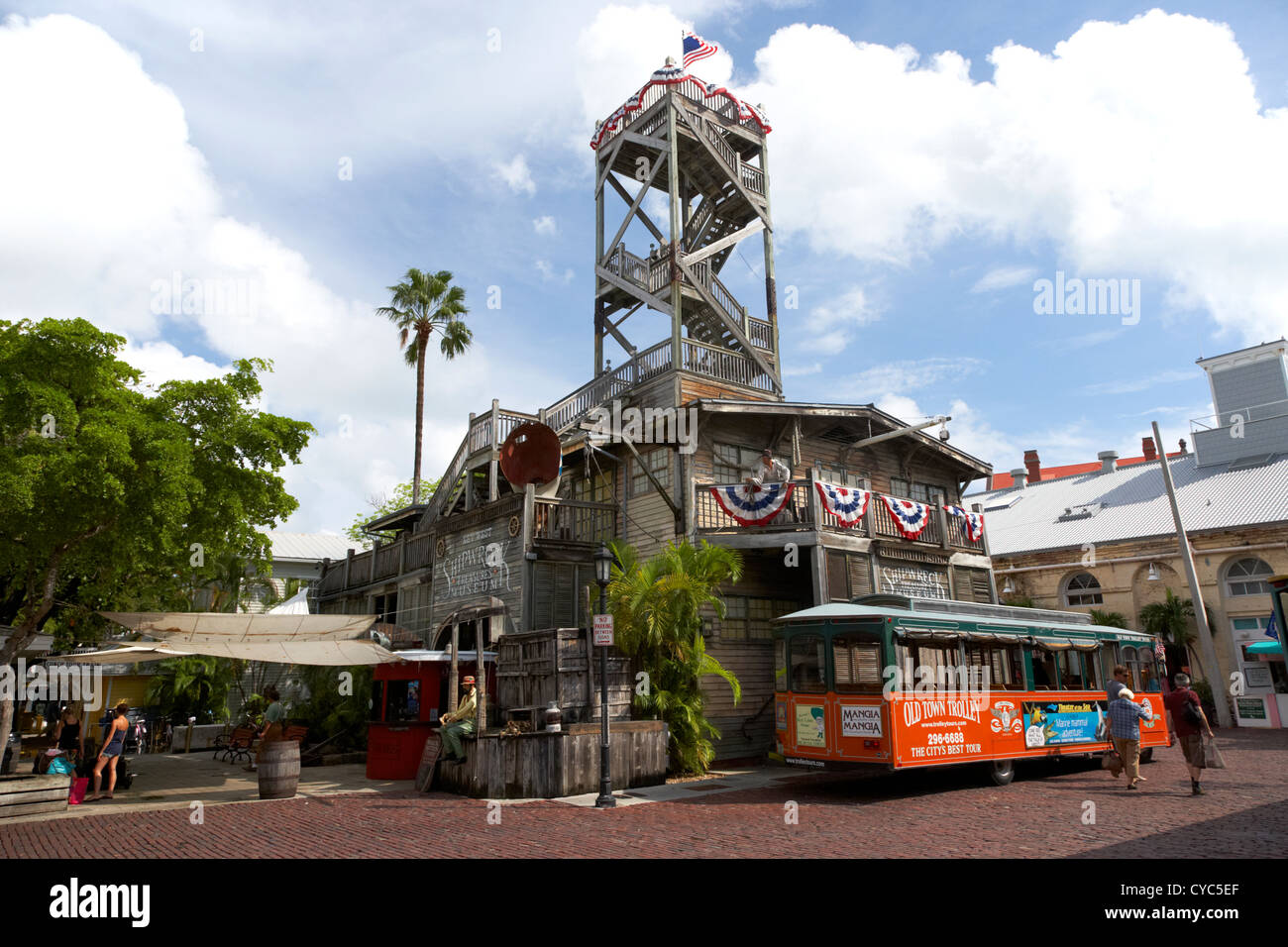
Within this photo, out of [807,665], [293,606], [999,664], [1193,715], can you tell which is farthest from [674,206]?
[293,606]

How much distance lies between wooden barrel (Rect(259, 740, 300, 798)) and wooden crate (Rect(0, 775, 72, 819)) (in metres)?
2.62

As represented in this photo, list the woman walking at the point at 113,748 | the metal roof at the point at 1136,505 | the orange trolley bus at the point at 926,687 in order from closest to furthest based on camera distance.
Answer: the orange trolley bus at the point at 926,687, the woman walking at the point at 113,748, the metal roof at the point at 1136,505

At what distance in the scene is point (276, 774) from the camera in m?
12.9

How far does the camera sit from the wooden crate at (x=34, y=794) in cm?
1135

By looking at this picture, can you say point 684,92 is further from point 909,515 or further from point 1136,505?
point 1136,505

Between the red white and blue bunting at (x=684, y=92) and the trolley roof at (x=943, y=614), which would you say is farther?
the red white and blue bunting at (x=684, y=92)

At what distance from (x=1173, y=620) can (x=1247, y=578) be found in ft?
9.72

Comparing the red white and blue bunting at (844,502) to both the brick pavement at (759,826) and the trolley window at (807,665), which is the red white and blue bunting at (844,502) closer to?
the trolley window at (807,665)

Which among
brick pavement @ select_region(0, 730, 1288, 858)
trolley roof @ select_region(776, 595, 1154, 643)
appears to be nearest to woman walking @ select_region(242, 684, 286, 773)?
brick pavement @ select_region(0, 730, 1288, 858)

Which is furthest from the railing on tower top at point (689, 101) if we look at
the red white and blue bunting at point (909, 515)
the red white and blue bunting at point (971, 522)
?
the red white and blue bunting at point (971, 522)

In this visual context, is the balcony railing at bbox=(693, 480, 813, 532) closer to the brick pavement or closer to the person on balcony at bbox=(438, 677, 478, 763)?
the brick pavement

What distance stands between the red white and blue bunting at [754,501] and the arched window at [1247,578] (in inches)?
781
